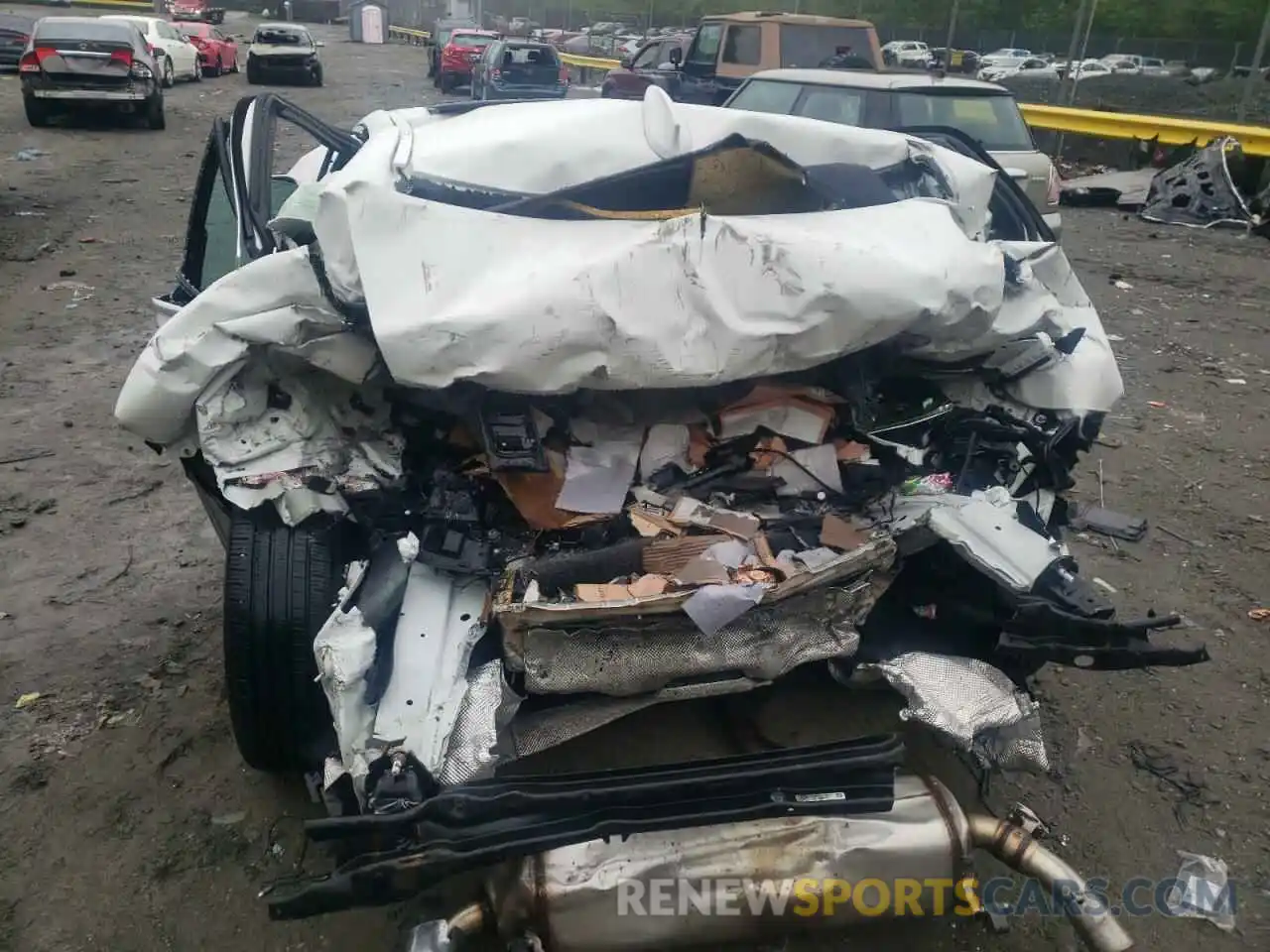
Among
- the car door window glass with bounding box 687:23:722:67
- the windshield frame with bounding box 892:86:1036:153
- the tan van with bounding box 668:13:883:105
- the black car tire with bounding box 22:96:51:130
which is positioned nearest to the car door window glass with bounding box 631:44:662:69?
the car door window glass with bounding box 687:23:722:67

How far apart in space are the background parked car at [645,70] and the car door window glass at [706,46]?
0.53m

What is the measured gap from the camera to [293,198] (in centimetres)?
270

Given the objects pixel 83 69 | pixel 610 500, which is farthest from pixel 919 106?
pixel 83 69

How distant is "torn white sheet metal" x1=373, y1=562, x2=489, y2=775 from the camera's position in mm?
2080

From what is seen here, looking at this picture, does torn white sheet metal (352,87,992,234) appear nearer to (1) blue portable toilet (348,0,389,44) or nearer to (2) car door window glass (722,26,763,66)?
(2) car door window glass (722,26,763,66)

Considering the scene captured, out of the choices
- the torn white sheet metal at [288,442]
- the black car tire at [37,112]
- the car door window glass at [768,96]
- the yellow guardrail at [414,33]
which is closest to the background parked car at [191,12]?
the yellow guardrail at [414,33]

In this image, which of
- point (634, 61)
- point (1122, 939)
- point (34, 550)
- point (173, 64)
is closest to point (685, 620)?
point (1122, 939)

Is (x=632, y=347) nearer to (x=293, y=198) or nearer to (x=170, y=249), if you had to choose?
(x=293, y=198)

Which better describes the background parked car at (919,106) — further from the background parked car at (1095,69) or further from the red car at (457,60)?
the background parked car at (1095,69)

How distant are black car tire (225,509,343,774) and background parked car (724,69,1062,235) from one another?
242 inches

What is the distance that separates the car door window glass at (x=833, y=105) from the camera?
7.38 meters

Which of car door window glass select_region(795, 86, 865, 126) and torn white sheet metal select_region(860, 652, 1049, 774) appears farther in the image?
car door window glass select_region(795, 86, 865, 126)

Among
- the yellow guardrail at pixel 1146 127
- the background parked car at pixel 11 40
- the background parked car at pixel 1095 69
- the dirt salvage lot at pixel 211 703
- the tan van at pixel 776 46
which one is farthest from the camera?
the background parked car at pixel 1095 69

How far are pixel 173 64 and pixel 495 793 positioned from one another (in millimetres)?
21472
